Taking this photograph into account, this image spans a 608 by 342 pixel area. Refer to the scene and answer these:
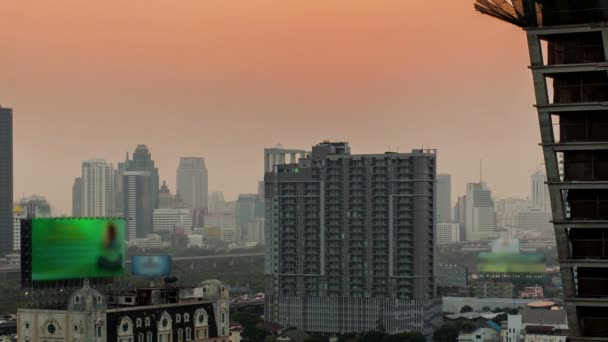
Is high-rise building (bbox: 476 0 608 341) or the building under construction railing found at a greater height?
the building under construction railing

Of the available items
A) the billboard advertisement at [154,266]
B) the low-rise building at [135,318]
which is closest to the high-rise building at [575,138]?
the low-rise building at [135,318]

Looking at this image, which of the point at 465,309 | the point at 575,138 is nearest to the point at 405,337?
the point at 465,309

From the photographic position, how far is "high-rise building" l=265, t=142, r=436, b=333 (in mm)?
172250

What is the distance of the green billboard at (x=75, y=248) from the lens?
7256cm

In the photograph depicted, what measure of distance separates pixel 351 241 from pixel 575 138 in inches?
5601

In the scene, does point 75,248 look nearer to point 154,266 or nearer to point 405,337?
point 154,266

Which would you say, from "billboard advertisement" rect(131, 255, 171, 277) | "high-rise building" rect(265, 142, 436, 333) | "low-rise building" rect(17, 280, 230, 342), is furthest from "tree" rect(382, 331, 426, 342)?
"low-rise building" rect(17, 280, 230, 342)

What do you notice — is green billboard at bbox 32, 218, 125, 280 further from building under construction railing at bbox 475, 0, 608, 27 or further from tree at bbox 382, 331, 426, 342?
tree at bbox 382, 331, 426, 342

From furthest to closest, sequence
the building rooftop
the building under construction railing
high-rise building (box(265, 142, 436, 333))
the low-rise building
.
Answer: high-rise building (box(265, 142, 436, 333))
the building rooftop
the low-rise building
the building under construction railing

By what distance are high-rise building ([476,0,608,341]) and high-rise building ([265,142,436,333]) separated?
135908 mm

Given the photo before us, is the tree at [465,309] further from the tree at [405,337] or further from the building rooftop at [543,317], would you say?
the building rooftop at [543,317]

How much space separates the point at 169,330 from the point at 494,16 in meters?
39.9

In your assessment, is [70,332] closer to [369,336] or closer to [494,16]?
[494,16]

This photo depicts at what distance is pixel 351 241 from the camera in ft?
577
